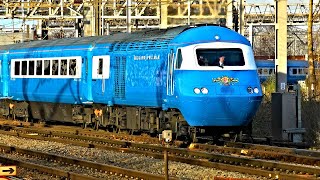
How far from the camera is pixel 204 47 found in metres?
18.8

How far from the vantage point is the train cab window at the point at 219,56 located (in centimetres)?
1866

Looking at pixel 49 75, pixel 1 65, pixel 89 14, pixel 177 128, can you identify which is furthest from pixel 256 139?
pixel 89 14

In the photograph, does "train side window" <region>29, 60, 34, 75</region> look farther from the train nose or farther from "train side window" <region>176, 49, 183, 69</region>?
the train nose

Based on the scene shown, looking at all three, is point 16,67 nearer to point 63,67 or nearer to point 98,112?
point 63,67

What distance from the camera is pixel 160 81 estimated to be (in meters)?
19.8

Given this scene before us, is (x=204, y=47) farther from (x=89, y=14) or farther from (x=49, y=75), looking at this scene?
(x=89, y=14)

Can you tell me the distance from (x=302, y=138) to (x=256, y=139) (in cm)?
134

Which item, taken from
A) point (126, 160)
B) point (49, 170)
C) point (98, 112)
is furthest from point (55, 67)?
point (49, 170)

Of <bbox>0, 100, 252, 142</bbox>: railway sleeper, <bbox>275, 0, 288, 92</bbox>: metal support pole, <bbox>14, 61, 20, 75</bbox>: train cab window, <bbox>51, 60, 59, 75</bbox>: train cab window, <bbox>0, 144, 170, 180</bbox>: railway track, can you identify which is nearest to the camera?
<bbox>0, 144, 170, 180</bbox>: railway track

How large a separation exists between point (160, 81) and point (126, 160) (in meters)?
3.58

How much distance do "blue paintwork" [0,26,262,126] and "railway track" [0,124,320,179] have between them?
41.2 inches

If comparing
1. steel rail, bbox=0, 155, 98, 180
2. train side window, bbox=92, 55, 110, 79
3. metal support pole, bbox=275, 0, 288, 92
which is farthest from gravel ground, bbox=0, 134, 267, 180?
metal support pole, bbox=275, 0, 288, 92

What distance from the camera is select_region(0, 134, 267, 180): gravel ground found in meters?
14.2

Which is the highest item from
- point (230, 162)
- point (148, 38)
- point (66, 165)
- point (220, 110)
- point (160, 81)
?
point (148, 38)
